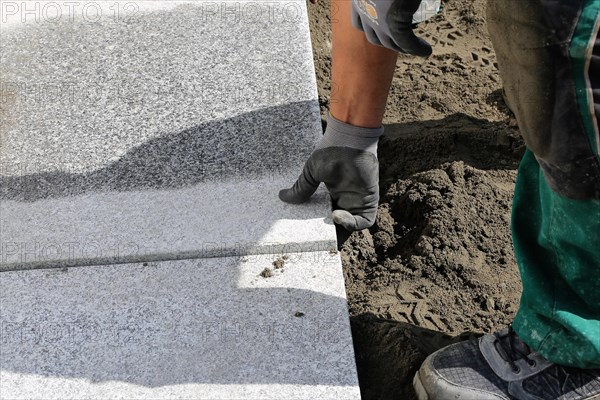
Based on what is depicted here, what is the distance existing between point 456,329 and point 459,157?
87cm

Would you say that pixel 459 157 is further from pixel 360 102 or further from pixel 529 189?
pixel 529 189

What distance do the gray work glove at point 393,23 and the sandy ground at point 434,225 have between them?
79 cm

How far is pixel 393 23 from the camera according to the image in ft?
6.12

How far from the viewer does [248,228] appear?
2457 millimetres

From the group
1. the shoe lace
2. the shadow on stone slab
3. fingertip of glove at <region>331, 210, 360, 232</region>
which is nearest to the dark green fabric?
the shoe lace

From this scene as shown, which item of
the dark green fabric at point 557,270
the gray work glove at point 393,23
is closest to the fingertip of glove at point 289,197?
the gray work glove at point 393,23

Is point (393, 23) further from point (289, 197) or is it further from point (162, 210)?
point (162, 210)

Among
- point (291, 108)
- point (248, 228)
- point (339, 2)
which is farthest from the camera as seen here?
point (291, 108)

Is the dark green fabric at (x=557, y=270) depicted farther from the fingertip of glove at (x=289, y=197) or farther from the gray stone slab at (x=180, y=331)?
the fingertip of glove at (x=289, y=197)

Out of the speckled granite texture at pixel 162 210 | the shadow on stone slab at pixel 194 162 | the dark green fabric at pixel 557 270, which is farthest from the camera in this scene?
the shadow on stone slab at pixel 194 162

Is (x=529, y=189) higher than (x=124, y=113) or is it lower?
higher

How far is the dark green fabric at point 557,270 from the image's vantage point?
1720 millimetres

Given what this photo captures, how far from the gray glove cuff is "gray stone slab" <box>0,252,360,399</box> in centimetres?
36

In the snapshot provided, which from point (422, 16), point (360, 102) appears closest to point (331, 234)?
point (360, 102)
